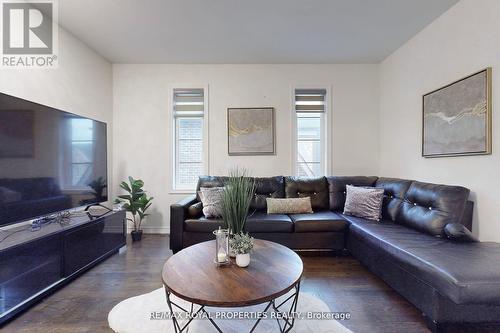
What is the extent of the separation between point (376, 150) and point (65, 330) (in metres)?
4.24

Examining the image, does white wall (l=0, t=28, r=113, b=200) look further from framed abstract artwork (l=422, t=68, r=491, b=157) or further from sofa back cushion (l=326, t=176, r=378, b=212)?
framed abstract artwork (l=422, t=68, r=491, b=157)

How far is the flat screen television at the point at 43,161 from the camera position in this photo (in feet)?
5.86

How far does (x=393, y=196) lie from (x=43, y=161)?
3.67 meters

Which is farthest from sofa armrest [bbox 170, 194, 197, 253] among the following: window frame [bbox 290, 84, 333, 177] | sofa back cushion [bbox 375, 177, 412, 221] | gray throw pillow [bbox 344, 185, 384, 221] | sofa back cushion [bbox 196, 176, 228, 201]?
sofa back cushion [bbox 375, 177, 412, 221]

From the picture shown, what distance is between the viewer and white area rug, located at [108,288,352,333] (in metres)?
1.58

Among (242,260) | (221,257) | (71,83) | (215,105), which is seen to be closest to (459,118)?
(242,260)

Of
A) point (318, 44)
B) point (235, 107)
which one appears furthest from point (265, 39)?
point (235, 107)

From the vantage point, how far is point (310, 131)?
12.8 feet

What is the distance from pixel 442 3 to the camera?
7.66 feet

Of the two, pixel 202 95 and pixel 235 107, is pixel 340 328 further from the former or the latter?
pixel 202 95

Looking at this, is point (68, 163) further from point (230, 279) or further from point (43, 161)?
point (230, 279)

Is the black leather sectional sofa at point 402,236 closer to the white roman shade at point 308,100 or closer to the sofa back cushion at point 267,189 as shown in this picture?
the sofa back cushion at point 267,189

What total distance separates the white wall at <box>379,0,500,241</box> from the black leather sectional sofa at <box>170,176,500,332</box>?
0.19 metres

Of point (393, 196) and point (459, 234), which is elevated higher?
point (393, 196)
